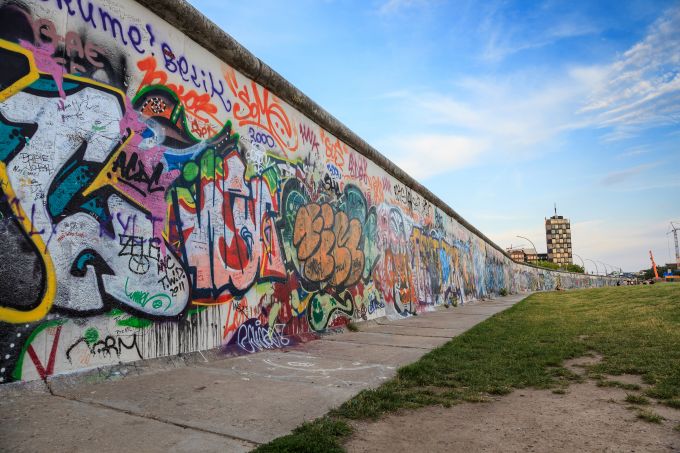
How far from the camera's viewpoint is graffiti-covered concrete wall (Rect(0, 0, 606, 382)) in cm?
288

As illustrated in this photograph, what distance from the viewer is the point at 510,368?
4.05 meters

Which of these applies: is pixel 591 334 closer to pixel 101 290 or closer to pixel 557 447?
pixel 557 447

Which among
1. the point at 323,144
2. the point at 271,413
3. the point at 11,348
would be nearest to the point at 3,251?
the point at 11,348

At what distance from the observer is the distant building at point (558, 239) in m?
168

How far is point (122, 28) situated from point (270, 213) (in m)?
2.66

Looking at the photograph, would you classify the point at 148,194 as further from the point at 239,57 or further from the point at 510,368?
the point at 510,368

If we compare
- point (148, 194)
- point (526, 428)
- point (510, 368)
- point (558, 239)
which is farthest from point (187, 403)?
point (558, 239)

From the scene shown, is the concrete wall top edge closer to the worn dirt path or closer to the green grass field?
the green grass field

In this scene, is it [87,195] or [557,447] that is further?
[87,195]

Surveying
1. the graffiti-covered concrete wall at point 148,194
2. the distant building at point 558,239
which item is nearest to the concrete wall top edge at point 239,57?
the graffiti-covered concrete wall at point 148,194

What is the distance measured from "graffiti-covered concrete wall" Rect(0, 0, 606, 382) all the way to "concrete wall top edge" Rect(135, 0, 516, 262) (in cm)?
2

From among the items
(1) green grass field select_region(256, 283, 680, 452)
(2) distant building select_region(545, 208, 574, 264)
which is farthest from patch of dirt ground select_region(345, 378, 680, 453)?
→ (2) distant building select_region(545, 208, 574, 264)

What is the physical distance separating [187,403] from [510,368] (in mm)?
3102

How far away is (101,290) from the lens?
325 centimetres
